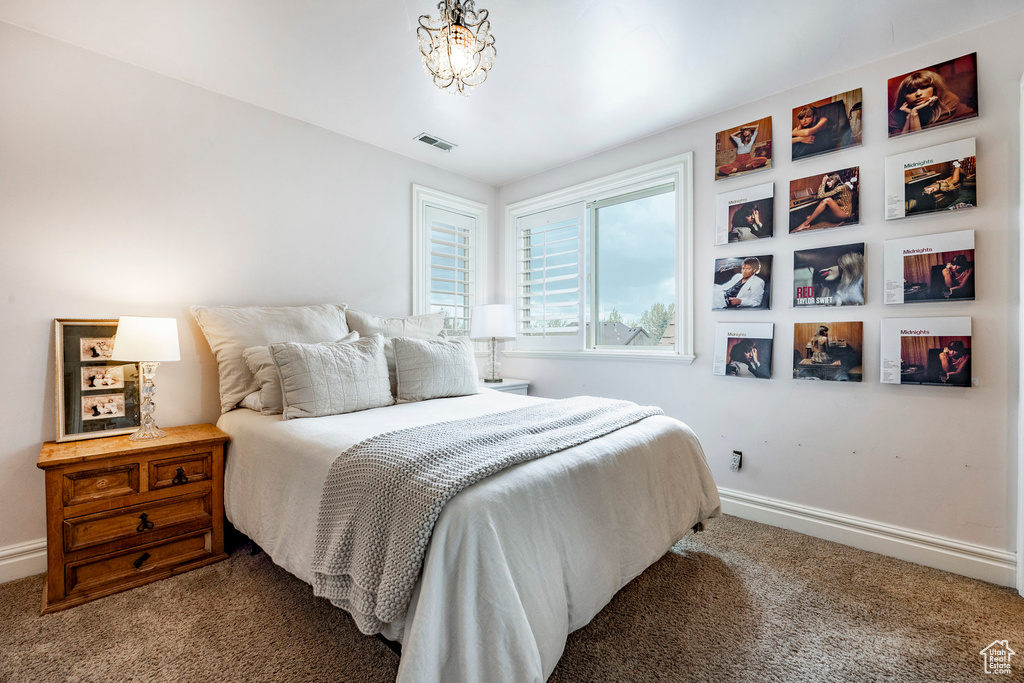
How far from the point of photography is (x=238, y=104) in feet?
8.50

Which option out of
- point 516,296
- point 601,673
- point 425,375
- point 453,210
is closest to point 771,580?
point 601,673

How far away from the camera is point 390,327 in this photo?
2918 mm

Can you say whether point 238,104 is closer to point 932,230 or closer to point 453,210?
point 453,210

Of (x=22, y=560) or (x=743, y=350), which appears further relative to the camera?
(x=743, y=350)

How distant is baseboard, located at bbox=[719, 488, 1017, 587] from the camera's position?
1.95m

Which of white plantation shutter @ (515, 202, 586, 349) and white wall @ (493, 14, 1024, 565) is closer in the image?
white wall @ (493, 14, 1024, 565)

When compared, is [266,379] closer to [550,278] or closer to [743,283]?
[550,278]

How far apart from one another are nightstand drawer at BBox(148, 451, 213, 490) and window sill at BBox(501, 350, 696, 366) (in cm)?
242

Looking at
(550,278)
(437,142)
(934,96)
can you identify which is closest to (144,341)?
(437,142)

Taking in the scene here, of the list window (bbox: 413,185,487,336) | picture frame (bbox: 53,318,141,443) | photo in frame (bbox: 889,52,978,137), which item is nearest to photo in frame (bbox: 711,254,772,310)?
photo in frame (bbox: 889,52,978,137)

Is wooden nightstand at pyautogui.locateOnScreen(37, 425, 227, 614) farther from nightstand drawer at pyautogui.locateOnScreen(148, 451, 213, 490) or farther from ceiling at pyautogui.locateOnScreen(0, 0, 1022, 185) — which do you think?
ceiling at pyautogui.locateOnScreen(0, 0, 1022, 185)

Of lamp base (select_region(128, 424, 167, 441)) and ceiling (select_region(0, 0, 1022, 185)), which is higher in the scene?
ceiling (select_region(0, 0, 1022, 185))

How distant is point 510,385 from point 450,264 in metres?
1.16

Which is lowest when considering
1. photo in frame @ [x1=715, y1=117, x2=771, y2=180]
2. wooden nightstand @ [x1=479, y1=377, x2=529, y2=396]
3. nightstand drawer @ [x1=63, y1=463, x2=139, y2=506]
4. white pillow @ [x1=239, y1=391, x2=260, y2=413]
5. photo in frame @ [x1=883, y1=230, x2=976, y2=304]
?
nightstand drawer @ [x1=63, y1=463, x2=139, y2=506]
